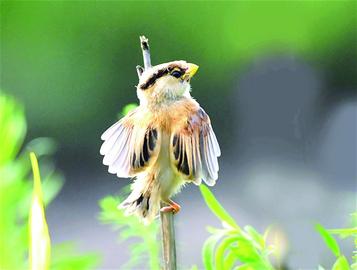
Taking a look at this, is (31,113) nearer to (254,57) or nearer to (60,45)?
(60,45)

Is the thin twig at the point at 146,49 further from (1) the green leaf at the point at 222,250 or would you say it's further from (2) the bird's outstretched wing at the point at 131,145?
(1) the green leaf at the point at 222,250

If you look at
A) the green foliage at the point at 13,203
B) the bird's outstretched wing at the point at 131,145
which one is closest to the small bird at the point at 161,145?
the bird's outstretched wing at the point at 131,145

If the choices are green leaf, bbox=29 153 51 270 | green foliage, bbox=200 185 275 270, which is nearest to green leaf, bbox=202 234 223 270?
green foliage, bbox=200 185 275 270

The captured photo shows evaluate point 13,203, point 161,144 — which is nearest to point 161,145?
point 161,144

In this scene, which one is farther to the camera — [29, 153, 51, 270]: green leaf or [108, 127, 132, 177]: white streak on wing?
[108, 127, 132, 177]: white streak on wing

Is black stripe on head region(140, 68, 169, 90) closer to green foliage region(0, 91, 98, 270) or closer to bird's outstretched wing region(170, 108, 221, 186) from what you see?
bird's outstretched wing region(170, 108, 221, 186)

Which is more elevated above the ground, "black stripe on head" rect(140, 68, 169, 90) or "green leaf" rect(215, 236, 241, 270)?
"black stripe on head" rect(140, 68, 169, 90)

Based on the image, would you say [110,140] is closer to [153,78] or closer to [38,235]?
[153,78]
